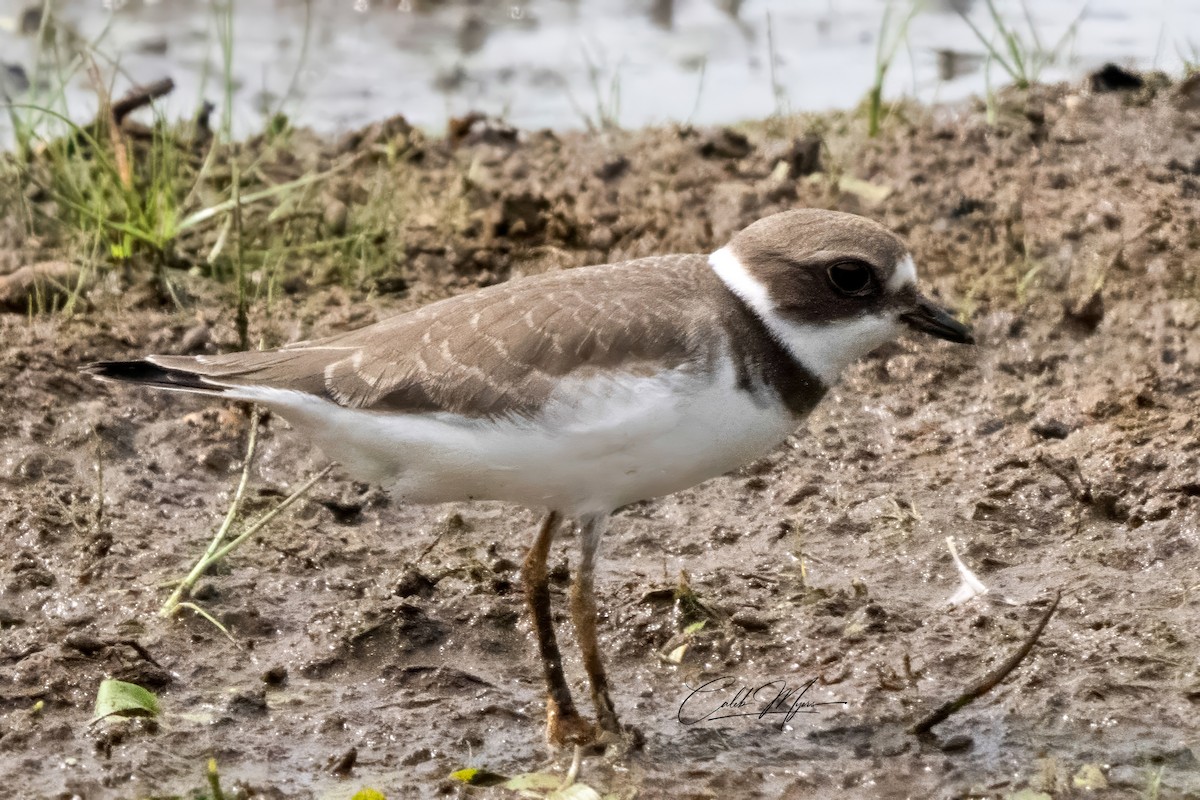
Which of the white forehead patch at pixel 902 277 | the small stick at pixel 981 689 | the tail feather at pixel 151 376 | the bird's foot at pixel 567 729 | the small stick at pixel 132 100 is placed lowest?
the bird's foot at pixel 567 729

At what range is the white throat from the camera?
4.77 meters

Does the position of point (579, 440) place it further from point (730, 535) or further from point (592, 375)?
point (730, 535)

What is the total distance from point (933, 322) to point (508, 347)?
1362mm

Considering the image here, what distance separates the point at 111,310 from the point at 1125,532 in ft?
14.3

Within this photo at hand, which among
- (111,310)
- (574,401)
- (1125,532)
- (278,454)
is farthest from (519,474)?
(111,310)

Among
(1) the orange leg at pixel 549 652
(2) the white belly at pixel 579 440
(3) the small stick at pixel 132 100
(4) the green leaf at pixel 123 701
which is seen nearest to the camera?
(2) the white belly at pixel 579 440

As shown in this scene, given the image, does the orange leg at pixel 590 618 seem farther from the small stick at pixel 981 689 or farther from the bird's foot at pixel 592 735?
the small stick at pixel 981 689

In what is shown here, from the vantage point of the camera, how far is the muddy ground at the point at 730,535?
4793mm

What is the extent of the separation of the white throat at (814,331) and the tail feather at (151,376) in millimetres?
1649

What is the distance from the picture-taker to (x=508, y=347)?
15.6 ft

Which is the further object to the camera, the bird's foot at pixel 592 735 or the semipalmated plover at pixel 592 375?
the bird's foot at pixel 592 735

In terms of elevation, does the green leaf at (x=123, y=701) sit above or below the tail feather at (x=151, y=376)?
below

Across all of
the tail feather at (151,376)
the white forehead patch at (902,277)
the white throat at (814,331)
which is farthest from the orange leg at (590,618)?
the tail feather at (151,376)
